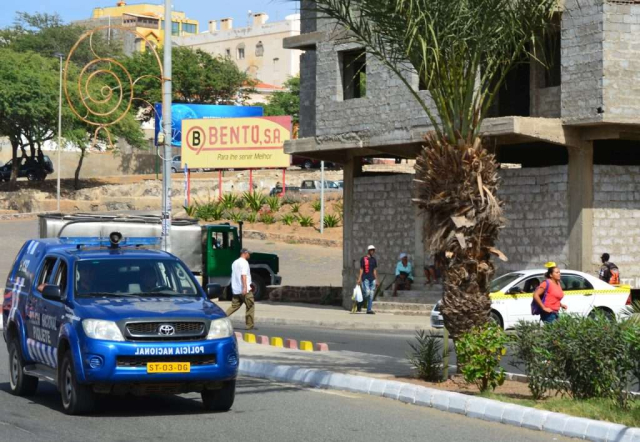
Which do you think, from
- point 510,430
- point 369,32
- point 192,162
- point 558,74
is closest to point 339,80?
point 558,74

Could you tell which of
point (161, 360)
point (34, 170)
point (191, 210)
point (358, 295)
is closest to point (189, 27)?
point (34, 170)

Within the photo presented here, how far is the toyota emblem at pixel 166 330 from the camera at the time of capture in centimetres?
1223

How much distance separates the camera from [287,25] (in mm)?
130750

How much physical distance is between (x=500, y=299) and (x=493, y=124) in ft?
16.5

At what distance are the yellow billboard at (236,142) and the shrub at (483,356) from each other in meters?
50.3

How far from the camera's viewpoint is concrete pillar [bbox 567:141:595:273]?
28109 millimetres

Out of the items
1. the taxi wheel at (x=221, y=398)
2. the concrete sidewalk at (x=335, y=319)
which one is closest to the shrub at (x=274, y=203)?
the concrete sidewalk at (x=335, y=319)

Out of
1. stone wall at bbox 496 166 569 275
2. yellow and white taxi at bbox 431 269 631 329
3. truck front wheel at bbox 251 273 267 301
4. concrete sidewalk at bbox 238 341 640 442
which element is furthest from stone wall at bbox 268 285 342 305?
concrete sidewalk at bbox 238 341 640 442

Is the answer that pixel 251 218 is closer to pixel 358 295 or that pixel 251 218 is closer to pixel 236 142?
pixel 236 142

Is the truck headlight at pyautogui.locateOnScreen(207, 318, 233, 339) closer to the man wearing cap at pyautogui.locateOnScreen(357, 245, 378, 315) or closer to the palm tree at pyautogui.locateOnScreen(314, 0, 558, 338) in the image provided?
the palm tree at pyautogui.locateOnScreen(314, 0, 558, 338)

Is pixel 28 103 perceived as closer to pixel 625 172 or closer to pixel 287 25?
pixel 625 172

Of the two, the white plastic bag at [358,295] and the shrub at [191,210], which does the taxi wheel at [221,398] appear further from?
the shrub at [191,210]

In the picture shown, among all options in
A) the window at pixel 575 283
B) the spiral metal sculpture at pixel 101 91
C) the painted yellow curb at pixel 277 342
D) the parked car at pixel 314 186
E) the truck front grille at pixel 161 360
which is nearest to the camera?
the truck front grille at pixel 161 360

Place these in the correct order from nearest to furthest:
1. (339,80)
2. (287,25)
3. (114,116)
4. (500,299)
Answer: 1. (500,299)
2. (339,80)
3. (114,116)
4. (287,25)
